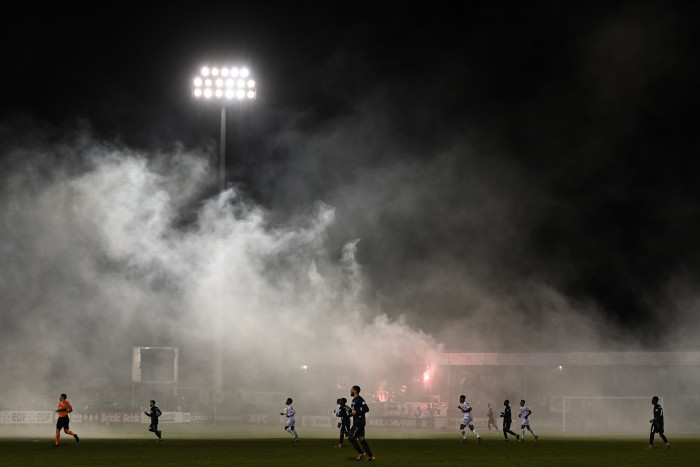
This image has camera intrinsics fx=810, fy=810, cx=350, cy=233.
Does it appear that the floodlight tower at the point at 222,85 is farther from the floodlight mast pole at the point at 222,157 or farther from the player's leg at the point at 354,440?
the player's leg at the point at 354,440

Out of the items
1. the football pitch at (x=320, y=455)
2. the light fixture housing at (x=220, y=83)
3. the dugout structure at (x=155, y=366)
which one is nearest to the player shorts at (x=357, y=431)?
the football pitch at (x=320, y=455)

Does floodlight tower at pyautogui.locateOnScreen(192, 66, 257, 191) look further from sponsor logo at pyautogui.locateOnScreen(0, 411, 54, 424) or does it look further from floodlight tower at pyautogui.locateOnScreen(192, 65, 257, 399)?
sponsor logo at pyautogui.locateOnScreen(0, 411, 54, 424)

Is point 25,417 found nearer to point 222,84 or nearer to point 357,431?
point 222,84

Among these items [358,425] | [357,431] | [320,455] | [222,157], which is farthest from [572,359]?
[357,431]

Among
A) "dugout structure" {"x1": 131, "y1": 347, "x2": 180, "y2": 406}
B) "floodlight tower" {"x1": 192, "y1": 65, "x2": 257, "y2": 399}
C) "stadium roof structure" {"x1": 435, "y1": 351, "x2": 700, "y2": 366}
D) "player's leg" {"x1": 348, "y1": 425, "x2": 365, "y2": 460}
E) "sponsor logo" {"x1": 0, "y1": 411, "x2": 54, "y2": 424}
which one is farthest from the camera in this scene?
"stadium roof structure" {"x1": 435, "y1": 351, "x2": 700, "y2": 366}

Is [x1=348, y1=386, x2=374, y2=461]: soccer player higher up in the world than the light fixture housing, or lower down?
lower down

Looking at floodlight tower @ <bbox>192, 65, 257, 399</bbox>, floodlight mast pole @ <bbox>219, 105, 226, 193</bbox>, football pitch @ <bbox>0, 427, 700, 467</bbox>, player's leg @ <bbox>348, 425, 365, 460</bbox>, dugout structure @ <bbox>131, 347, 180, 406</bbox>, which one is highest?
floodlight tower @ <bbox>192, 65, 257, 399</bbox>

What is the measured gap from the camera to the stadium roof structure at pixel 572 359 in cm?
5978

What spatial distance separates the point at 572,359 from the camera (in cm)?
6338

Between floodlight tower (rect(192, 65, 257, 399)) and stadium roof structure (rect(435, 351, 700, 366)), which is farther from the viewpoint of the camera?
stadium roof structure (rect(435, 351, 700, 366))

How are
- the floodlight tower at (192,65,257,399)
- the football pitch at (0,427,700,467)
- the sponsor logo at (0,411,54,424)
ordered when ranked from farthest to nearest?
the floodlight tower at (192,65,257,399)
the sponsor logo at (0,411,54,424)
the football pitch at (0,427,700,467)

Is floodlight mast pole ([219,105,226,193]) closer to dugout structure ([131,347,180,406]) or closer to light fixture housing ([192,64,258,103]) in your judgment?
light fixture housing ([192,64,258,103])

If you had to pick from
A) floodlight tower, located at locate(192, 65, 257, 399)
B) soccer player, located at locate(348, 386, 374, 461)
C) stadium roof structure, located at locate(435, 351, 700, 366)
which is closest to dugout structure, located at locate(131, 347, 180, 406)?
floodlight tower, located at locate(192, 65, 257, 399)

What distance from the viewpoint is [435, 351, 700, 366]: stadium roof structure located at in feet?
196
